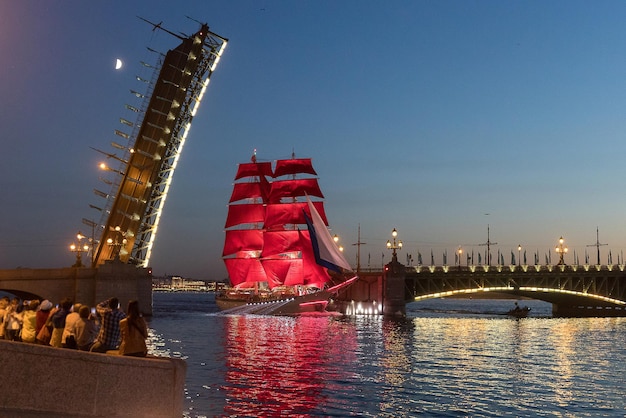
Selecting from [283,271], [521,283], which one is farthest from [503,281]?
[283,271]

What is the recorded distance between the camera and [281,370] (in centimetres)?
2752

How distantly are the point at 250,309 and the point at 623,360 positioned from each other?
55.7 metres

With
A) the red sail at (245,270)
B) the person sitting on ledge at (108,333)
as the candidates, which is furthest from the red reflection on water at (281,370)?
the red sail at (245,270)

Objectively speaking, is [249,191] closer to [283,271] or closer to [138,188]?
[283,271]

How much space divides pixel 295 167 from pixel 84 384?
90.3m

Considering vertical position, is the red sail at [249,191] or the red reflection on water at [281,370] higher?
the red sail at [249,191]

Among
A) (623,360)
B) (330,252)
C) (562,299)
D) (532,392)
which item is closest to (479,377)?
(532,392)

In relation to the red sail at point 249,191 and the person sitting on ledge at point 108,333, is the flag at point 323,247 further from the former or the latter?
the person sitting on ledge at point 108,333

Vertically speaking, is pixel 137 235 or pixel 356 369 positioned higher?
pixel 137 235

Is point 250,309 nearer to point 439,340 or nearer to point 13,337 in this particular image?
point 439,340

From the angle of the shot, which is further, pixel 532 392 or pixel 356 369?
pixel 356 369

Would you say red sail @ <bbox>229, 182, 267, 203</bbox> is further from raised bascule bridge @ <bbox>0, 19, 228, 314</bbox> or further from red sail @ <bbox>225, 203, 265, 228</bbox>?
raised bascule bridge @ <bbox>0, 19, 228, 314</bbox>

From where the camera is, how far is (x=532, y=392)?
23562 millimetres

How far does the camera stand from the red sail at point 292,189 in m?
97.4
